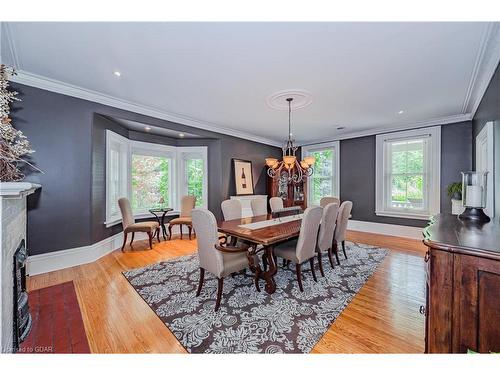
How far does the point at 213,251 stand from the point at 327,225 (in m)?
1.60

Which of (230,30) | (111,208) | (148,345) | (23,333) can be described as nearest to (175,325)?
(148,345)

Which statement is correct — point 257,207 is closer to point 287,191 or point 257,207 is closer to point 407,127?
point 287,191

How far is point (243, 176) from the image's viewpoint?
5.54m

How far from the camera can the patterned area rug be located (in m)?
1.60

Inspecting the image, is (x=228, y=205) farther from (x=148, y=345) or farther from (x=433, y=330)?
(x=433, y=330)

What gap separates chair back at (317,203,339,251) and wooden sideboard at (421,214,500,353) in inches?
61.5

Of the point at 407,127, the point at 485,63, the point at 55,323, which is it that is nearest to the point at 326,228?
the point at 485,63

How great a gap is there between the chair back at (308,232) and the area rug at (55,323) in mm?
2058

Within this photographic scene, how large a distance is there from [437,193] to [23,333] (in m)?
6.51

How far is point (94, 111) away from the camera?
315 cm

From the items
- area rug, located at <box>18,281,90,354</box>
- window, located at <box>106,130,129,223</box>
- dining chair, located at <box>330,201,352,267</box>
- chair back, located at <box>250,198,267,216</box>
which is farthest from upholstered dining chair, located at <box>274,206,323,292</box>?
window, located at <box>106,130,129,223</box>

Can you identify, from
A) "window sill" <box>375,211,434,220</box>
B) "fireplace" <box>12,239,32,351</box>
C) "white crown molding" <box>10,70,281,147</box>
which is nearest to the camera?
"fireplace" <box>12,239,32,351</box>

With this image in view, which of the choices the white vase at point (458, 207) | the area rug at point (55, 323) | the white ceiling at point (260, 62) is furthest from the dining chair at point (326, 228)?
the area rug at point (55, 323)

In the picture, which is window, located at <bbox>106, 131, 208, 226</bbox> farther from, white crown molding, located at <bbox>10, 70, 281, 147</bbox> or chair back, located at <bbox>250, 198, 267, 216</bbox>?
chair back, located at <bbox>250, 198, 267, 216</bbox>
